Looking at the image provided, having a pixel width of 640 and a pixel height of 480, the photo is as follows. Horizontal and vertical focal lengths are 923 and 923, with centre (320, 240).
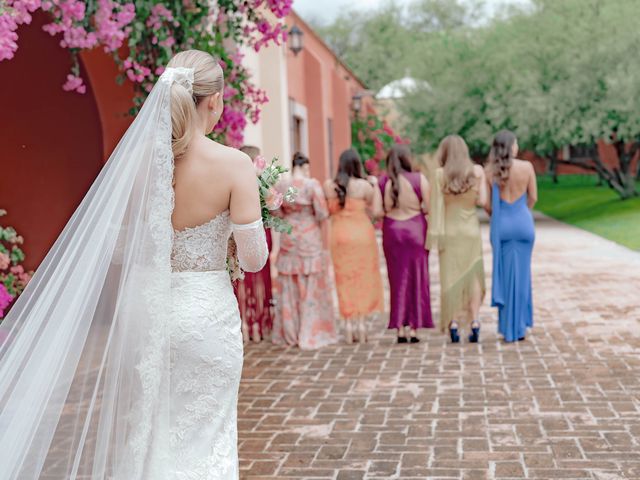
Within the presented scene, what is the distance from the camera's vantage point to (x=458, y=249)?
28.4 feet

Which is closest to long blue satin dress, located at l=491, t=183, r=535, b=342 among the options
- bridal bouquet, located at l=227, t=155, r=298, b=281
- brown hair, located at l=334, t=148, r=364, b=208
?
brown hair, located at l=334, t=148, r=364, b=208

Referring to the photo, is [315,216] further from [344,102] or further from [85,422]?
[344,102]

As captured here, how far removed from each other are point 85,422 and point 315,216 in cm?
557

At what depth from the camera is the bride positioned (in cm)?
326

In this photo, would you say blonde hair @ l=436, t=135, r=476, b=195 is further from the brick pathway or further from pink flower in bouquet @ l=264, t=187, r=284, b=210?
pink flower in bouquet @ l=264, t=187, r=284, b=210

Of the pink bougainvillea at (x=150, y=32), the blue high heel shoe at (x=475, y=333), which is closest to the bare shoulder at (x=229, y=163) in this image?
the pink bougainvillea at (x=150, y=32)

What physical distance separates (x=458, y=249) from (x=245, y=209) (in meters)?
5.61

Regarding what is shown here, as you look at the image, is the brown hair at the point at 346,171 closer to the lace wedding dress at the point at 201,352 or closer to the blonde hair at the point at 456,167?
the blonde hair at the point at 456,167

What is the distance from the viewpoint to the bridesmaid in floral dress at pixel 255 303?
917 cm

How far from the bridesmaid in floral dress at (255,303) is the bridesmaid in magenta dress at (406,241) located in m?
1.31

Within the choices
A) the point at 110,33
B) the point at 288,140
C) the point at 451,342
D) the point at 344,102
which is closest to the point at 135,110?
the point at 110,33

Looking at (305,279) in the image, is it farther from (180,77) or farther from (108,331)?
(180,77)

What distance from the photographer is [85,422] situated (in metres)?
3.27

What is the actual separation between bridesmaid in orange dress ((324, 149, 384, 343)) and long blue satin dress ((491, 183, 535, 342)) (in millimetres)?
1126
